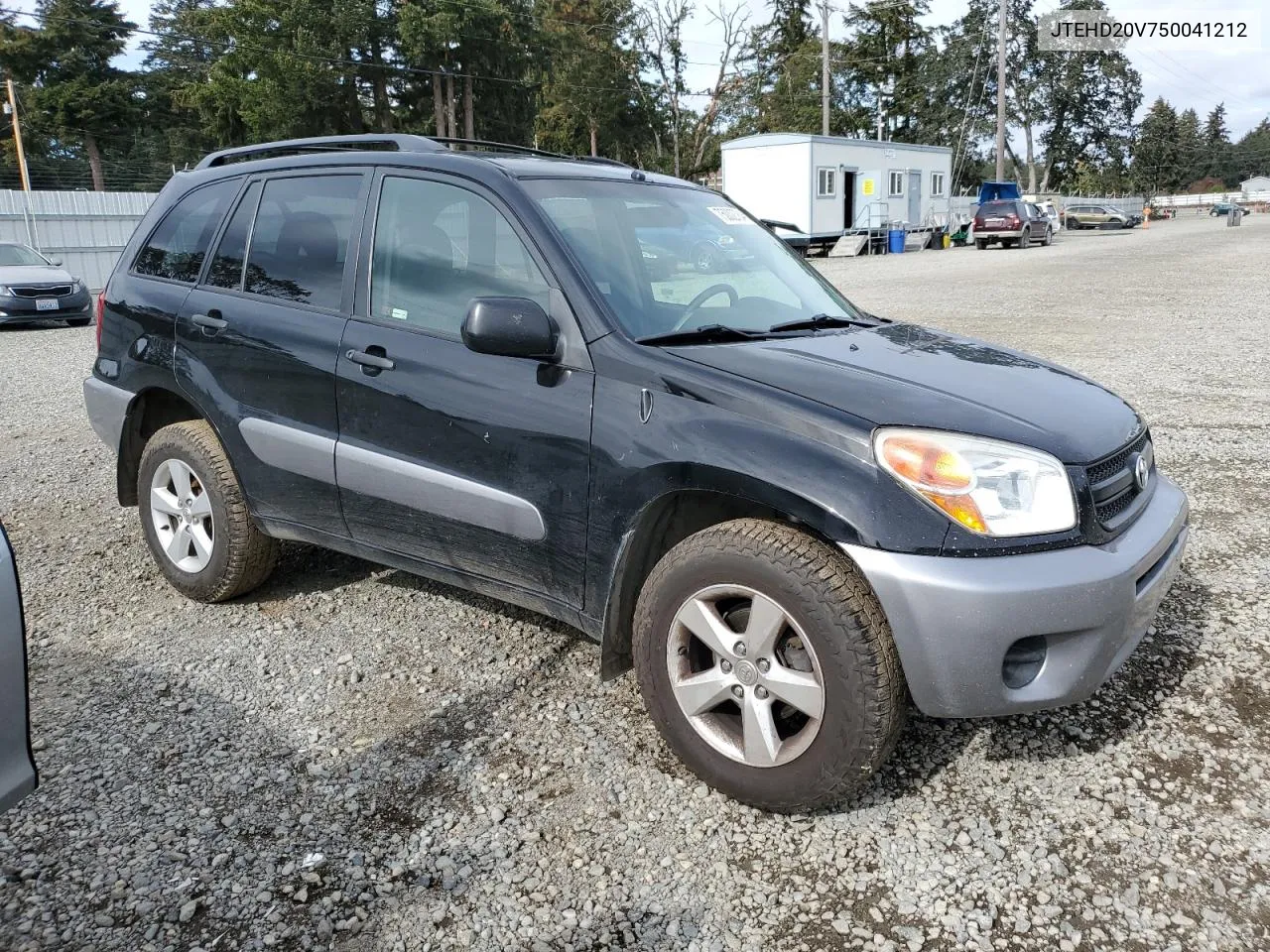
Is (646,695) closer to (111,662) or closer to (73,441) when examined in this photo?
(111,662)

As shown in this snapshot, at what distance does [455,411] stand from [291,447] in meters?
0.88

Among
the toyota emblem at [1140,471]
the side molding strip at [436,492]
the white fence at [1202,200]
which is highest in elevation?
the white fence at [1202,200]

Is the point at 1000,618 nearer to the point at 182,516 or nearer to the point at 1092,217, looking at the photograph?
the point at 182,516

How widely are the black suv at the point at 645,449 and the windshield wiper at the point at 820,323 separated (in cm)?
3

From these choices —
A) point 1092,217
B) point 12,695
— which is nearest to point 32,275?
point 12,695

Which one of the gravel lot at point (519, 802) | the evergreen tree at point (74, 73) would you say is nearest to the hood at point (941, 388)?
the gravel lot at point (519, 802)

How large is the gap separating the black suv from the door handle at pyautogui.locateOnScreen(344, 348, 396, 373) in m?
0.01

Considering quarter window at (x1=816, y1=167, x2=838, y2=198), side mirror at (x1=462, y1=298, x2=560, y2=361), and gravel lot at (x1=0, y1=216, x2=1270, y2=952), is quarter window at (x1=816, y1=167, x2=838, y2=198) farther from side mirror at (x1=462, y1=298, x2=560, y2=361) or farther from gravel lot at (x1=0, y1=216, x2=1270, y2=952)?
side mirror at (x1=462, y1=298, x2=560, y2=361)

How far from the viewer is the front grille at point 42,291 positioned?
15203 mm

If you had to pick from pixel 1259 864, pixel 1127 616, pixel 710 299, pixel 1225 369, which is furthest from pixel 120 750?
pixel 1225 369

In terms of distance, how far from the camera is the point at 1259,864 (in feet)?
8.11

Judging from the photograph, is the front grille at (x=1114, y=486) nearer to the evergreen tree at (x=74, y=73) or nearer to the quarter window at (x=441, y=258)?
the quarter window at (x=441, y=258)

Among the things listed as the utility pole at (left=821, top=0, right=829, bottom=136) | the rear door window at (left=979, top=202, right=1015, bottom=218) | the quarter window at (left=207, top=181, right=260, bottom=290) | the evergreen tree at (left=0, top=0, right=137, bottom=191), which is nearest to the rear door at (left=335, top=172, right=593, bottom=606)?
the quarter window at (left=207, top=181, right=260, bottom=290)

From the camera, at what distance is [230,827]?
2.70 meters
